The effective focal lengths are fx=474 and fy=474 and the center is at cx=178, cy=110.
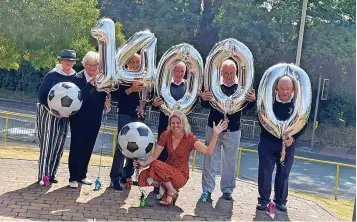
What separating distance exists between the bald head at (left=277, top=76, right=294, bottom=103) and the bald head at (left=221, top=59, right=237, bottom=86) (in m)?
0.70

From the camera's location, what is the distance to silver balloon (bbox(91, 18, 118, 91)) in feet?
22.1

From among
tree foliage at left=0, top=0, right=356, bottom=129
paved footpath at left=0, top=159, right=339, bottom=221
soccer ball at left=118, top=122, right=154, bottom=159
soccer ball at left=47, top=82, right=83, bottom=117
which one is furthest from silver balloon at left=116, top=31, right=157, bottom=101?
tree foliage at left=0, top=0, right=356, bottom=129

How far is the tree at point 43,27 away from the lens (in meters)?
15.8

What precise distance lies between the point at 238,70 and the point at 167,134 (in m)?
1.46

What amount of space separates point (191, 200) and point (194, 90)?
1.68 metres

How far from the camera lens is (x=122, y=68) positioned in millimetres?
6941

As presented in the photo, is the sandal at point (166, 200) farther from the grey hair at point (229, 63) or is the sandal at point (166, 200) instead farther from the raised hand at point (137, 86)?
the grey hair at point (229, 63)

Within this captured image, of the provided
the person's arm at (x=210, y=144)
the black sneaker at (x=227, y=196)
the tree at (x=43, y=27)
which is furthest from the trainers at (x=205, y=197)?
the tree at (x=43, y=27)

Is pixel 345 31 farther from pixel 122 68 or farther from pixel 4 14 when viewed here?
pixel 122 68

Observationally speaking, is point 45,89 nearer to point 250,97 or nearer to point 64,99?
point 64,99

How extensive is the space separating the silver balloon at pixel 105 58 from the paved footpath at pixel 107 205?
160cm

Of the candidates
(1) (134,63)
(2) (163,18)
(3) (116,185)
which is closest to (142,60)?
(1) (134,63)

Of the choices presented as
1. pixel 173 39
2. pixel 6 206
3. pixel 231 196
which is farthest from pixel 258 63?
pixel 6 206

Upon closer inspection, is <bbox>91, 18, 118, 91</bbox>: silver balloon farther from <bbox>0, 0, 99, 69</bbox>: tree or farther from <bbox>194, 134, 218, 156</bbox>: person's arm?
<bbox>0, 0, 99, 69</bbox>: tree
